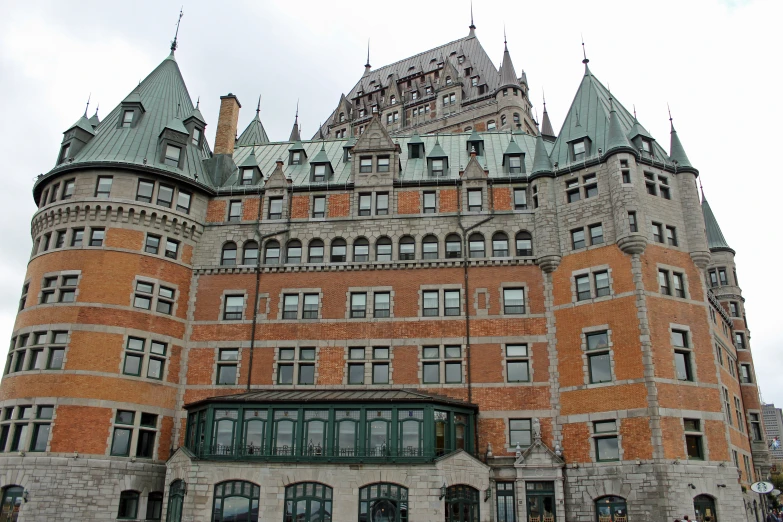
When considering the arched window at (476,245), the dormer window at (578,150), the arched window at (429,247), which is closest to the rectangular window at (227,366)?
the arched window at (429,247)

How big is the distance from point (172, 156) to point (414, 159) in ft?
51.4

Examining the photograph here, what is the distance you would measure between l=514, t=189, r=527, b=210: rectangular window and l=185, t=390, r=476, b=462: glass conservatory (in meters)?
13.1

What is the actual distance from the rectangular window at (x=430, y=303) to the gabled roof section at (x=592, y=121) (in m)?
11.1

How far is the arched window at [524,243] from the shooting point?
39281mm

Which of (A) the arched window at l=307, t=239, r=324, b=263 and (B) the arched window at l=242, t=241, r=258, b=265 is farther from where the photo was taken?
(B) the arched window at l=242, t=241, r=258, b=265

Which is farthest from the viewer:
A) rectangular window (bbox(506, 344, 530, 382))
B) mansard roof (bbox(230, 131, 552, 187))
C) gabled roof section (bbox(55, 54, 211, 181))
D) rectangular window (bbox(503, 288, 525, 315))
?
mansard roof (bbox(230, 131, 552, 187))

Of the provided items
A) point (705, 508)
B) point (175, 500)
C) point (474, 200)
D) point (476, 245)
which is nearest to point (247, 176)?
point (474, 200)

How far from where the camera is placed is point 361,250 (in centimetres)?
4069

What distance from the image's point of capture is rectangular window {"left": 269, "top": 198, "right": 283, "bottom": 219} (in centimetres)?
4241

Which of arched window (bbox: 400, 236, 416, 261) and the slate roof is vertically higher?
arched window (bbox: 400, 236, 416, 261)

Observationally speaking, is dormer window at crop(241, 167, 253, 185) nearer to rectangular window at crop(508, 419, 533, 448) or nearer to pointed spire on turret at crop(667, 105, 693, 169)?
rectangular window at crop(508, 419, 533, 448)

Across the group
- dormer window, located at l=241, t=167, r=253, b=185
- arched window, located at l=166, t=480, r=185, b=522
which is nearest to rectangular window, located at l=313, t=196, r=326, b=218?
dormer window, located at l=241, t=167, r=253, b=185

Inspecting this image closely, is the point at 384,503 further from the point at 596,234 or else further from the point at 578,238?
the point at 596,234

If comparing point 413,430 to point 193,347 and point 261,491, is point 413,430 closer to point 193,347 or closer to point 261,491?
point 261,491
